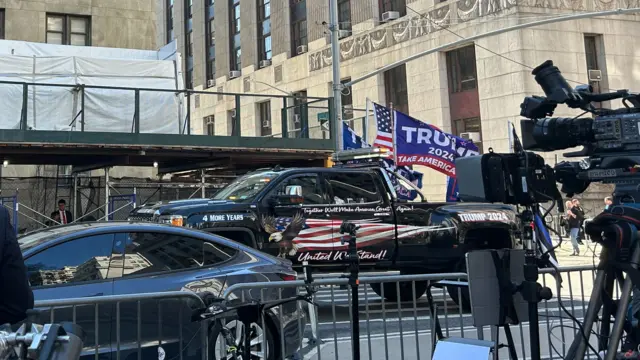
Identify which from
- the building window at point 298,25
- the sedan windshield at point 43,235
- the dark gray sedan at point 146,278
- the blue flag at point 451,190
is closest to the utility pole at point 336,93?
the blue flag at point 451,190

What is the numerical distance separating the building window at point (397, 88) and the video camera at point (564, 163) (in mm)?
33001

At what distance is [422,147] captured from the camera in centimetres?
1395

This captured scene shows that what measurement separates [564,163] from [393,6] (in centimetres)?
3529

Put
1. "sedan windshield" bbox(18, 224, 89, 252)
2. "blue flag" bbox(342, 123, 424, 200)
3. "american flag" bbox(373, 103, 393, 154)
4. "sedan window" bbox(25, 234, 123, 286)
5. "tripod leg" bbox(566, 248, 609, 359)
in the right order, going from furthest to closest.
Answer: "american flag" bbox(373, 103, 393, 154)
"blue flag" bbox(342, 123, 424, 200)
"sedan windshield" bbox(18, 224, 89, 252)
"sedan window" bbox(25, 234, 123, 286)
"tripod leg" bbox(566, 248, 609, 359)

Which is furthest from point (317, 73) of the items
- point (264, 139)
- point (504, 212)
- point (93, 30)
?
point (504, 212)

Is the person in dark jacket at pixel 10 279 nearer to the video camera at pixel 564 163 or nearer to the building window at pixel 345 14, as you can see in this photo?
the video camera at pixel 564 163

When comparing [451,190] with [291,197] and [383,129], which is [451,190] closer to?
[383,129]

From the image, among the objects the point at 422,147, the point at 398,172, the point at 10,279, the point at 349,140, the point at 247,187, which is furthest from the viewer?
the point at 349,140

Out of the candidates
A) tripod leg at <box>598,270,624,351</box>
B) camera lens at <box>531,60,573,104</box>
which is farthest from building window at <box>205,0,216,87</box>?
tripod leg at <box>598,270,624,351</box>

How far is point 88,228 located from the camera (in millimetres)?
5777

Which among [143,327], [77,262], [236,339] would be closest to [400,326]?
[236,339]

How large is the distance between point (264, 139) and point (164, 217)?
9.73 metres

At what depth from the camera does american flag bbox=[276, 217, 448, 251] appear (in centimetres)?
960

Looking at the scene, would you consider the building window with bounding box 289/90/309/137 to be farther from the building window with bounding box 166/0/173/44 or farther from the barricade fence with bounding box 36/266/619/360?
the building window with bounding box 166/0/173/44
